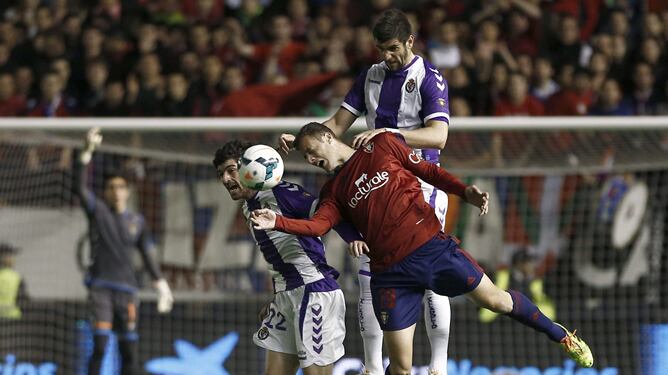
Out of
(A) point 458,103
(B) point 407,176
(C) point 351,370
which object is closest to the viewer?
(B) point 407,176

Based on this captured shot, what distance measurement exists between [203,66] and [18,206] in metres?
2.90

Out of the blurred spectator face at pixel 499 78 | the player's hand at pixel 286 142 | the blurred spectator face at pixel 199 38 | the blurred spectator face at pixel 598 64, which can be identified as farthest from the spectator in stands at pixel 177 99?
the player's hand at pixel 286 142

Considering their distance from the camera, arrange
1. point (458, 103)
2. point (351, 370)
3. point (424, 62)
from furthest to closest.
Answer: point (458, 103) → point (351, 370) → point (424, 62)

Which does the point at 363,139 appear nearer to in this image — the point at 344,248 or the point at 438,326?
the point at 438,326

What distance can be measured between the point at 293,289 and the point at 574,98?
6.24 m

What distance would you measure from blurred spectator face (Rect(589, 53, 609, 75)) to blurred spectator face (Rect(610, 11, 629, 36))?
71 centimetres

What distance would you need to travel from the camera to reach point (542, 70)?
1373 cm

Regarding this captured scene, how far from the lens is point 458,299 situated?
12250 mm

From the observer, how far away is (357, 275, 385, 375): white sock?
809cm

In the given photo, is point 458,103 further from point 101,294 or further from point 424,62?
point 424,62

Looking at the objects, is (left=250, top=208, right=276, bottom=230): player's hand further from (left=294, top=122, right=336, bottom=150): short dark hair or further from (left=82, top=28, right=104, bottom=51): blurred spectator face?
(left=82, top=28, right=104, bottom=51): blurred spectator face

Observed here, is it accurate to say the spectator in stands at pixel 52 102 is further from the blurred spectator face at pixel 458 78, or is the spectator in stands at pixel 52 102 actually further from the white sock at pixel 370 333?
the white sock at pixel 370 333

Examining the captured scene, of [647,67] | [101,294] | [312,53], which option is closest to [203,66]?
[312,53]

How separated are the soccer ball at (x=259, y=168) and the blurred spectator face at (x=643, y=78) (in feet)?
22.8
